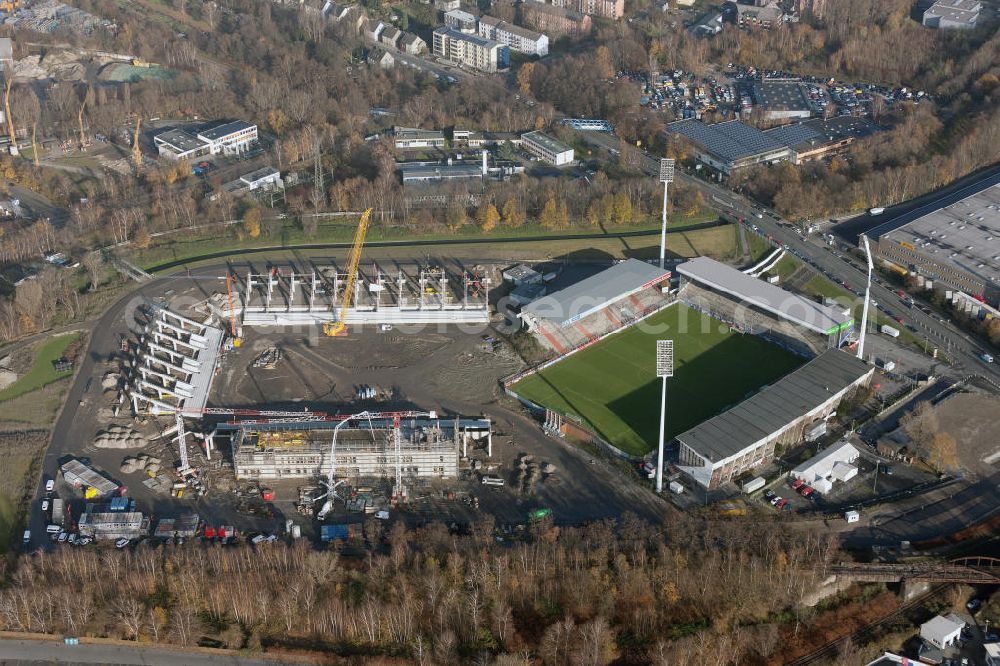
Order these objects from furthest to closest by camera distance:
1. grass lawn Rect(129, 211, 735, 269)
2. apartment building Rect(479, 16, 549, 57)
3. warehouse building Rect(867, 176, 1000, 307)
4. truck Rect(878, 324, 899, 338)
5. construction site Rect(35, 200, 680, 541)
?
apartment building Rect(479, 16, 549, 57) → grass lawn Rect(129, 211, 735, 269) → warehouse building Rect(867, 176, 1000, 307) → truck Rect(878, 324, 899, 338) → construction site Rect(35, 200, 680, 541)

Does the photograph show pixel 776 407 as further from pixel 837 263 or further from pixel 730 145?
pixel 730 145

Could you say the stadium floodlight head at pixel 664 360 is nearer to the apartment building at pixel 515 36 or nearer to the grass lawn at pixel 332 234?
the grass lawn at pixel 332 234

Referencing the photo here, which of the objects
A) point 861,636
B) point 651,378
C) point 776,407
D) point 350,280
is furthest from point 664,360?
point 350,280

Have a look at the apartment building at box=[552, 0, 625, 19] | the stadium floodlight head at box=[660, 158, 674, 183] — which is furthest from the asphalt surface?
the apartment building at box=[552, 0, 625, 19]

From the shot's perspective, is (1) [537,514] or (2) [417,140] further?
(2) [417,140]

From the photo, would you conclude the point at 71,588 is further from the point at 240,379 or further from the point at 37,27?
the point at 37,27

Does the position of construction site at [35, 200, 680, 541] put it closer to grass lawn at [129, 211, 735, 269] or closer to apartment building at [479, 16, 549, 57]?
grass lawn at [129, 211, 735, 269]

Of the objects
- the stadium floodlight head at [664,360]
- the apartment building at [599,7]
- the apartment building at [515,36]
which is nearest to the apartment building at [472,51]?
the apartment building at [515,36]
